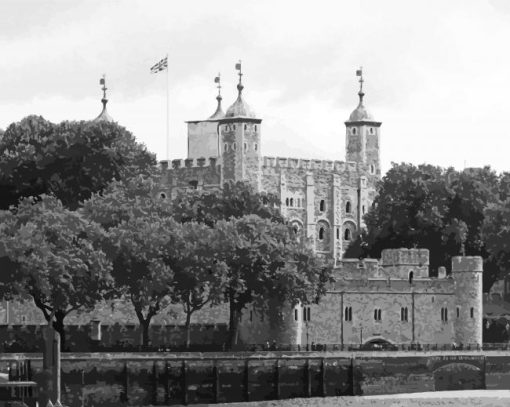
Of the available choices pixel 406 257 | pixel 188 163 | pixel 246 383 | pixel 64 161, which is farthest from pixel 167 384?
pixel 188 163

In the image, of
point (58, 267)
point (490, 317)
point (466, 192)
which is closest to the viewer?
point (58, 267)

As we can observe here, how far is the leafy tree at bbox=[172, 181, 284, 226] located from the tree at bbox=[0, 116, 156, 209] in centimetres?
491

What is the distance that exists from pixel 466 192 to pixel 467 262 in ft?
78.1

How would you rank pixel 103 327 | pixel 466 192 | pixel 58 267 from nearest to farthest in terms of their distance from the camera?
pixel 58 267
pixel 103 327
pixel 466 192

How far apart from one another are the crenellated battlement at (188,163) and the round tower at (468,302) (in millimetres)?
42566

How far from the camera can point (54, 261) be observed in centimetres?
13162

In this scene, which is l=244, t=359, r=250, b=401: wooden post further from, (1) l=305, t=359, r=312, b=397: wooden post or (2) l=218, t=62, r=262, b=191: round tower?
(2) l=218, t=62, r=262, b=191: round tower

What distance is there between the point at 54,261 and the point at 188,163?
6704 cm

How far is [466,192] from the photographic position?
595 feet

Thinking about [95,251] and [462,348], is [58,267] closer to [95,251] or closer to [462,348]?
[95,251]

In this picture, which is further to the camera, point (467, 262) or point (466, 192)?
point (466, 192)

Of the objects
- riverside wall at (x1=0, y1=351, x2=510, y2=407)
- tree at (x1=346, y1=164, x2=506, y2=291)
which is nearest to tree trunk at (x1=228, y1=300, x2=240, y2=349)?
riverside wall at (x1=0, y1=351, x2=510, y2=407)

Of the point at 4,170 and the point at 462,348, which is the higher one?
the point at 4,170

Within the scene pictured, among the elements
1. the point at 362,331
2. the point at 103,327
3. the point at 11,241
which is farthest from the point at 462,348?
the point at 11,241
